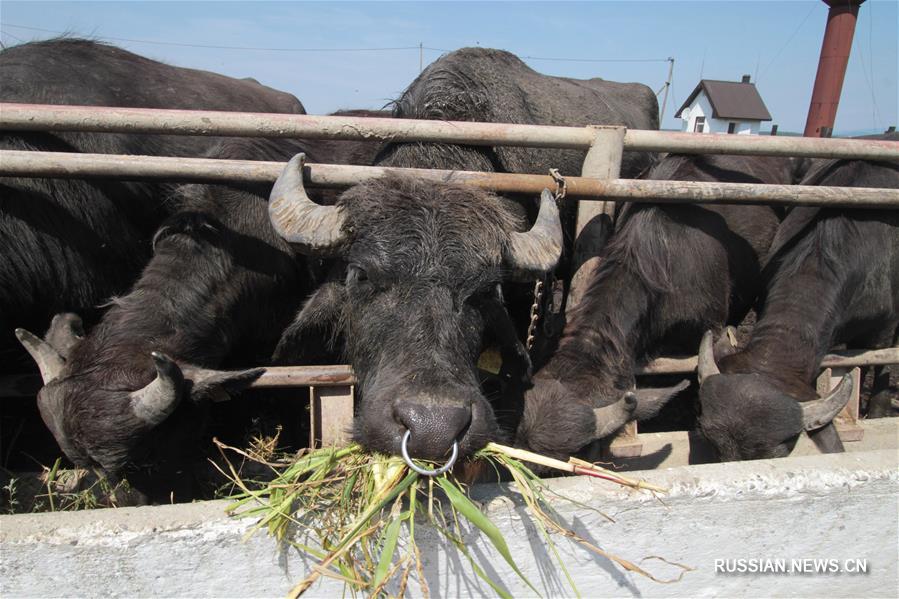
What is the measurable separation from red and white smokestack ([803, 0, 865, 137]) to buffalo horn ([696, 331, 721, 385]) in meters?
6.72

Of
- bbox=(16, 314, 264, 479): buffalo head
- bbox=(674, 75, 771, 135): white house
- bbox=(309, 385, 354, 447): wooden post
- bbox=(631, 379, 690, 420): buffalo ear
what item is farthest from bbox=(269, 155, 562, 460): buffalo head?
bbox=(674, 75, 771, 135): white house

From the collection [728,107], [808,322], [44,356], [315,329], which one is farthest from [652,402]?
[728,107]

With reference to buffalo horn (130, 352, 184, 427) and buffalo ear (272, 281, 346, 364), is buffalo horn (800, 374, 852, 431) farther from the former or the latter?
buffalo horn (130, 352, 184, 427)

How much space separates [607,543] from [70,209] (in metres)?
3.40

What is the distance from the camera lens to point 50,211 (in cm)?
320

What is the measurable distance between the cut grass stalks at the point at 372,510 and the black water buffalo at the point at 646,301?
1.80 feet

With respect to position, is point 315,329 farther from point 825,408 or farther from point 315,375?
point 825,408

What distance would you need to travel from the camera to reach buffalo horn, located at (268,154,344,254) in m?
2.51

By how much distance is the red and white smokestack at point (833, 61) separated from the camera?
802 cm


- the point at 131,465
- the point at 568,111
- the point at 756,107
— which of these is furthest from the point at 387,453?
the point at 756,107

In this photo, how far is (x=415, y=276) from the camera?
95.4 inches

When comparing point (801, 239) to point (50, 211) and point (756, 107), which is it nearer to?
point (50, 211)

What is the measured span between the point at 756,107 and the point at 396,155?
40.7 meters

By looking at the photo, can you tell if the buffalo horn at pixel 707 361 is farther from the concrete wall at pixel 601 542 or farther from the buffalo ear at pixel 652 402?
the concrete wall at pixel 601 542
